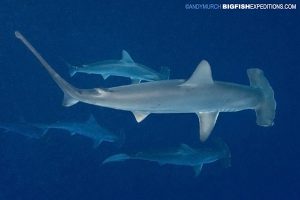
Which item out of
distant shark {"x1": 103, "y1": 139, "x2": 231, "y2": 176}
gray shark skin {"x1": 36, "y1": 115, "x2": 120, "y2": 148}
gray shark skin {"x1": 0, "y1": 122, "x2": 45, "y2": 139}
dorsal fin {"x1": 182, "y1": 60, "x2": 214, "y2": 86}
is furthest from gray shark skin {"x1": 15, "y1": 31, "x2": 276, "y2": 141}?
gray shark skin {"x1": 0, "y1": 122, "x2": 45, "y2": 139}

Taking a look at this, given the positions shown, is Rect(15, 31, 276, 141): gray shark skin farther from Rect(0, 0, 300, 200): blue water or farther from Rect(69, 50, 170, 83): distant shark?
Rect(0, 0, 300, 200): blue water

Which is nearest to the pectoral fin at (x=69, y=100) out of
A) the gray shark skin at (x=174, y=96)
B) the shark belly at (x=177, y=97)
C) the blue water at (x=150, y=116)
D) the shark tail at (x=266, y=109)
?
the gray shark skin at (x=174, y=96)

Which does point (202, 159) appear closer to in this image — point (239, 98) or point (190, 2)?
point (190, 2)

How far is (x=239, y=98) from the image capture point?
16.9 ft

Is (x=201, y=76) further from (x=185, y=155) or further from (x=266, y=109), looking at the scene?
(x=185, y=155)

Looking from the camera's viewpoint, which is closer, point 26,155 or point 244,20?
point 244,20

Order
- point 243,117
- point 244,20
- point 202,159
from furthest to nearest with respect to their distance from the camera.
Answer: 1. point 243,117
2. point 244,20
3. point 202,159

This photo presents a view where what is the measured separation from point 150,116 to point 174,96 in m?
6.28

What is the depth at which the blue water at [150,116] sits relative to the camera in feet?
33.2

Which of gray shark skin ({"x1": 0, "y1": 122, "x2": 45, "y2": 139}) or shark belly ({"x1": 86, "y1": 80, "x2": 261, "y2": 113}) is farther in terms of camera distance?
gray shark skin ({"x1": 0, "y1": 122, "x2": 45, "y2": 139})

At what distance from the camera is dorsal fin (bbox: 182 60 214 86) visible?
4867 millimetres

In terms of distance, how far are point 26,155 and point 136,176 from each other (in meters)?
2.85

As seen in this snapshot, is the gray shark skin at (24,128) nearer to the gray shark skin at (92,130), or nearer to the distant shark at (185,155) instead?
the gray shark skin at (92,130)

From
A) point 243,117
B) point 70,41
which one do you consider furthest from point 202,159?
point 70,41
